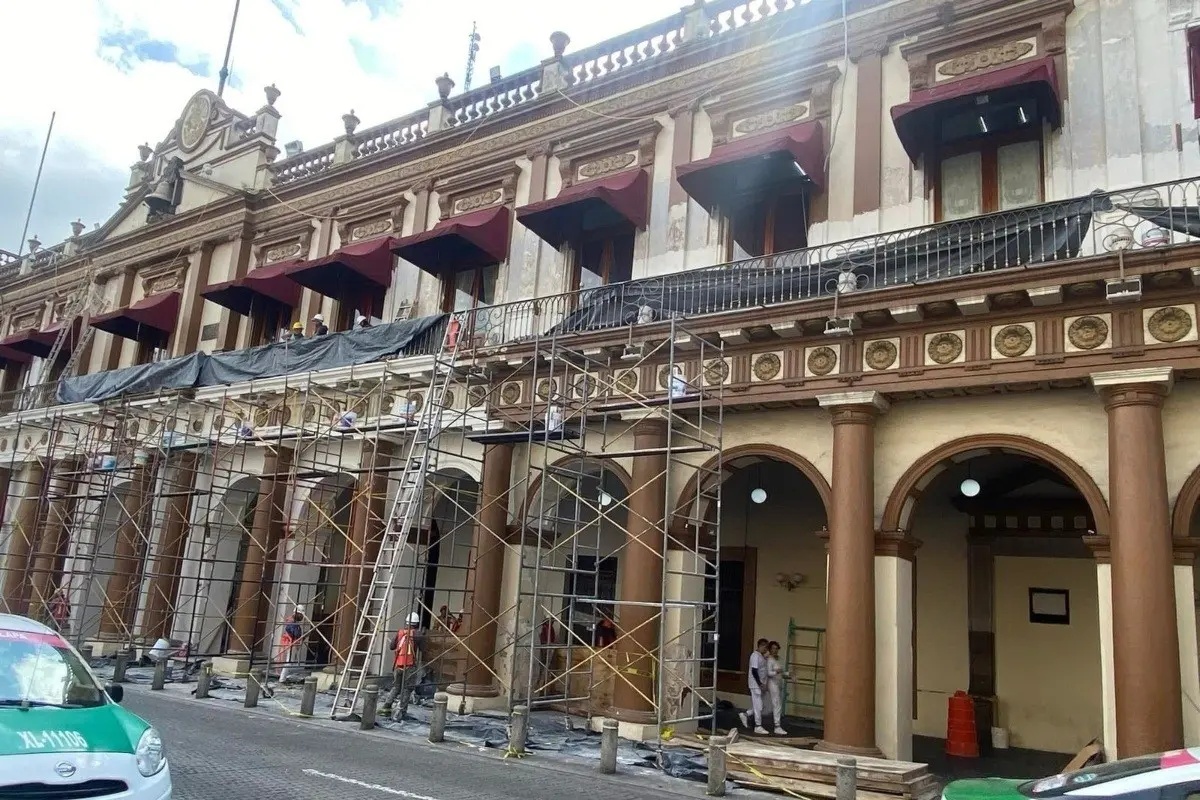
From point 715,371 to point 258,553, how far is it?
11.6m

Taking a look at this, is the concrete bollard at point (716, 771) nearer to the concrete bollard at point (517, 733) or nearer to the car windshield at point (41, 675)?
the concrete bollard at point (517, 733)

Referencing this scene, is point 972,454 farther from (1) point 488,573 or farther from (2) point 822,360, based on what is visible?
(1) point 488,573

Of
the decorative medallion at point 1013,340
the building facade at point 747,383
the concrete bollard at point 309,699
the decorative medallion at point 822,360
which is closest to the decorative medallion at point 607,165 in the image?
the building facade at point 747,383

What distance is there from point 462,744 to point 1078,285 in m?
10.2

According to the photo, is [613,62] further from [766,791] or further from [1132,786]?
[1132,786]

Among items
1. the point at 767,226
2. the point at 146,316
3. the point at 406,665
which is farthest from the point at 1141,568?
the point at 146,316

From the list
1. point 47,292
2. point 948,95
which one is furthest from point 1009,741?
point 47,292

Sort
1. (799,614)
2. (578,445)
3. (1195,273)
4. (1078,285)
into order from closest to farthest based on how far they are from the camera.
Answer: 1. (1195,273)
2. (1078,285)
3. (578,445)
4. (799,614)

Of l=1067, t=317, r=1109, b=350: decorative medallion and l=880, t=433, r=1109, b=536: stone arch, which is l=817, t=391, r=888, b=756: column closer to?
l=880, t=433, r=1109, b=536: stone arch

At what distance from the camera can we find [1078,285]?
11156mm

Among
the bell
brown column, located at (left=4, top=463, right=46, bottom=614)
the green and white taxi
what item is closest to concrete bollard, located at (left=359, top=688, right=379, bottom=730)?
the green and white taxi

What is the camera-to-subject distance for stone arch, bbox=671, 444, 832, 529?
44.5 feet

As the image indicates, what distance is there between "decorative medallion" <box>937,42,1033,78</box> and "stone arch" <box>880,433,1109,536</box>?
6.02 metres

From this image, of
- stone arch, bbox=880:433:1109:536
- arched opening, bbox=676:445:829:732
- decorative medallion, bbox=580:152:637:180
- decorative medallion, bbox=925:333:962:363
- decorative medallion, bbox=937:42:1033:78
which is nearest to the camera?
stone arch, bbox=880:433:1109:536
